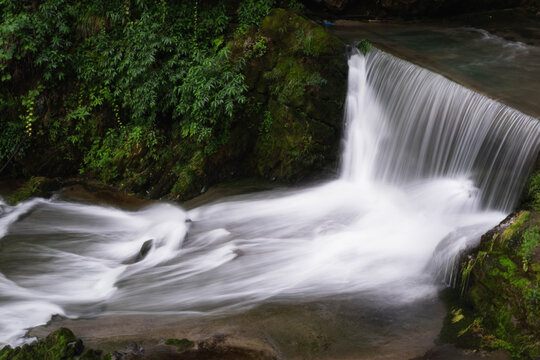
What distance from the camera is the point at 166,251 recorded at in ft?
23.3

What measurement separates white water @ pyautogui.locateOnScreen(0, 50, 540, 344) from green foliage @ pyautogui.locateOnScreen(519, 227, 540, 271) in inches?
30.6

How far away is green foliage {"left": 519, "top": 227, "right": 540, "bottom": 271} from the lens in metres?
4.79

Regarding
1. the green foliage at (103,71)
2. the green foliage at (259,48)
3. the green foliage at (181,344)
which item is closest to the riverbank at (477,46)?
the green foliage at (259,48)

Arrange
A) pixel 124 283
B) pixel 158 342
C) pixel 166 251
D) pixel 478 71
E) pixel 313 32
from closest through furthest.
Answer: pixel 158 342 → pixel 124 283 → pixel 166 251 → pixel 478 71 → pixel 313 32

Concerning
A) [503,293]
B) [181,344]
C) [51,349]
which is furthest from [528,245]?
[51,349]

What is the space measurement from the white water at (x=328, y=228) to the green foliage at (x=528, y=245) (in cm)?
78

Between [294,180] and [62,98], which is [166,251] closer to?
[294,180]

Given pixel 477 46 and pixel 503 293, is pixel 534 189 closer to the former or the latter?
pixel 503 293

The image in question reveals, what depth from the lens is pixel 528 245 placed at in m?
4.88

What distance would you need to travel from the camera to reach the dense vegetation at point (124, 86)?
8.63m

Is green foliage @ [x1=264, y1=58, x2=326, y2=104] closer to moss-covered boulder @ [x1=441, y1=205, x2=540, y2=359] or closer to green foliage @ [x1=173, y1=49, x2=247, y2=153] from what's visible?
green foliage @ [x1=173, y1=49, x2=247, y2=153]

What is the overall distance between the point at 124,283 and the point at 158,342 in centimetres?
165

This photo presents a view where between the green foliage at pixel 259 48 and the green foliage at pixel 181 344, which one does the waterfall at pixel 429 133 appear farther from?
the green foliage at pixel 181 344

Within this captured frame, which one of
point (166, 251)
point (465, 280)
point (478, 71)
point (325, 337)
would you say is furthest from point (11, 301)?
point (478, 71)
